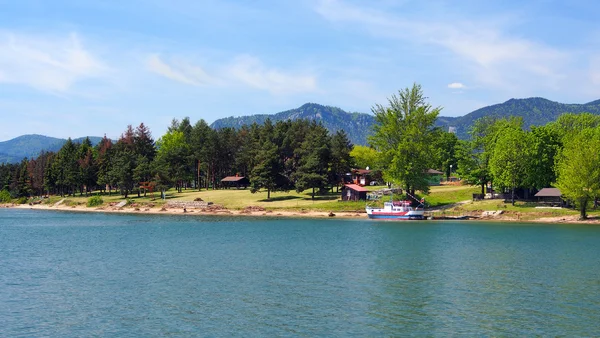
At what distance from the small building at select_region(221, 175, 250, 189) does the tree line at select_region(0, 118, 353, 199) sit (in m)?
3.66

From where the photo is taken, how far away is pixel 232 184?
166 metres

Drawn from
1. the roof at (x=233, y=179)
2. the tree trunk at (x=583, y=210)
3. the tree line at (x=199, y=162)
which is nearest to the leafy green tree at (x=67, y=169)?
the tree line at (x=199, y=162)

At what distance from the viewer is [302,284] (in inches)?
1660

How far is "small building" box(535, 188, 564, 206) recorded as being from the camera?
102m

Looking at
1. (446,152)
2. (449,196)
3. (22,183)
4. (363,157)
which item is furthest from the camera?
(22,183)

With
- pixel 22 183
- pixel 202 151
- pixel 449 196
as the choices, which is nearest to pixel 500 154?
pixel 449 196

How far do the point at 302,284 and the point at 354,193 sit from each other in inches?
3097

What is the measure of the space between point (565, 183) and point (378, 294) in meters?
64.2

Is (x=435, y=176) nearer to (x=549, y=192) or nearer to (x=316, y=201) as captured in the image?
(x=316, y=201)

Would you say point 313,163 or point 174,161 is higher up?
point 174,161

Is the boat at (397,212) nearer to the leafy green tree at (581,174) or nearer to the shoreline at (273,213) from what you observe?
the shoreline at (273,213)

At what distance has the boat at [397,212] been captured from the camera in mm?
99812

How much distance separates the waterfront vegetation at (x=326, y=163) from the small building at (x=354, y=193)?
3.77 metres

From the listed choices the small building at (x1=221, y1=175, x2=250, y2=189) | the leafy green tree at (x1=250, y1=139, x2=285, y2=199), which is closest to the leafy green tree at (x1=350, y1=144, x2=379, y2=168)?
the small building at (x1=221, y1=175, x2=250, y2=189)
